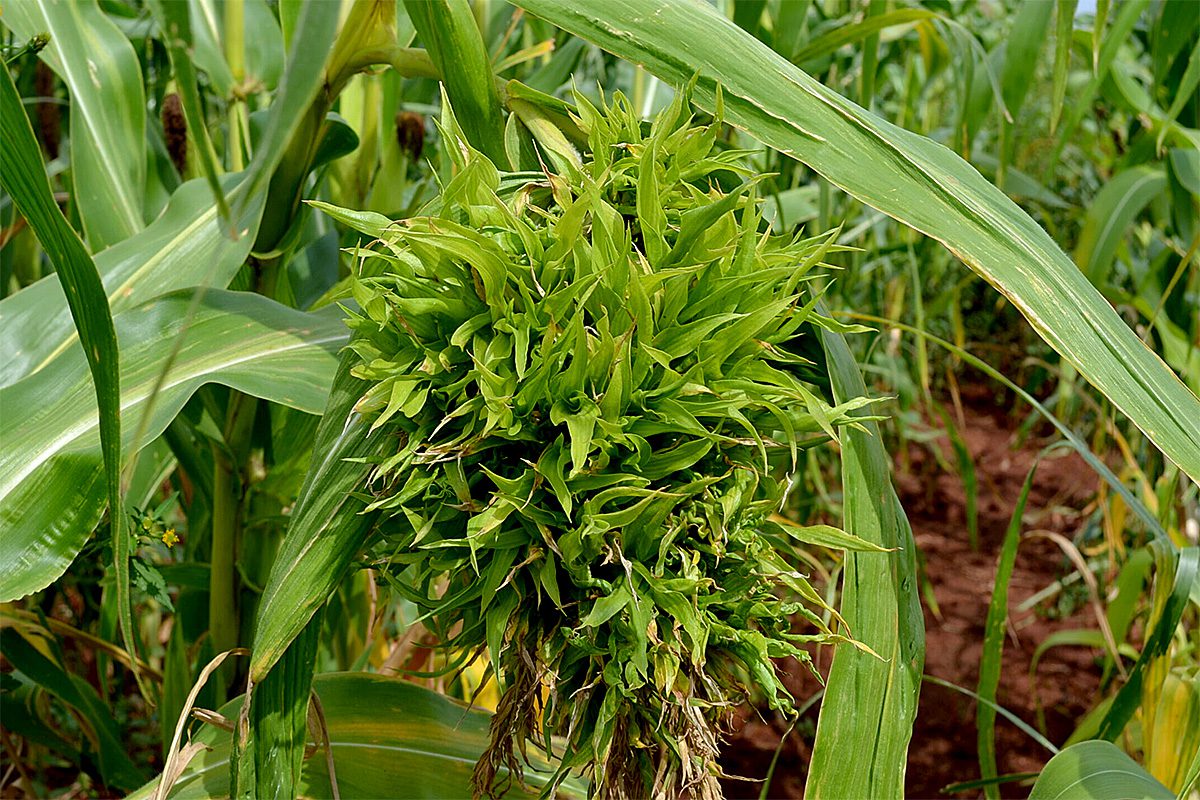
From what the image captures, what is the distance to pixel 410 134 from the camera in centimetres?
76

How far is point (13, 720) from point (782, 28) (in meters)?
0.82

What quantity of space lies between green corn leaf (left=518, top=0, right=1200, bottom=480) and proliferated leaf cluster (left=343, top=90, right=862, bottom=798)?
0.07m

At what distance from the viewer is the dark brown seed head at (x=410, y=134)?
29.7 inches

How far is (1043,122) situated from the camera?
2.52 meters

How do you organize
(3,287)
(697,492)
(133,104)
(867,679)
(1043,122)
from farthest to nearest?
(1043,122), (3,287), (133,104), (867,679), (697,492)

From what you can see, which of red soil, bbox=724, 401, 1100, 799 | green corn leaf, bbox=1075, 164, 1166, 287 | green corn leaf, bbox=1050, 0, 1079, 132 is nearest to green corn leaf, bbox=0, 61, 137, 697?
green corn leaf, bbox=1050, 0, 1079, 132

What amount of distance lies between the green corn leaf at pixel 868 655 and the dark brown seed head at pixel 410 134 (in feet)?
1.38

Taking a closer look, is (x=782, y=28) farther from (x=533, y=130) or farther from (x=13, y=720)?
(x=13, y=720)

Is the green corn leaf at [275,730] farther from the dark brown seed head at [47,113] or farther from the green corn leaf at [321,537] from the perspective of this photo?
the dark brown seed head at [47,113]

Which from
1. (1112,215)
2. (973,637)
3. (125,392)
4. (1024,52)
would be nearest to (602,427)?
(125,392)

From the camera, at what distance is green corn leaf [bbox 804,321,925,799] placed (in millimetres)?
427

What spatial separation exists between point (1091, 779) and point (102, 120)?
0.76 m

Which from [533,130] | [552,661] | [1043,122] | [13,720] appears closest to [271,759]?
[552,661]

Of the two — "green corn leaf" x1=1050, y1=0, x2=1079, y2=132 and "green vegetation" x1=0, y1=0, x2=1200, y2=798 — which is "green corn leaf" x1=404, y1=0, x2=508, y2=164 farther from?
"green corn leaf" x1=1050, y1=0, x2=1079, y2=132
